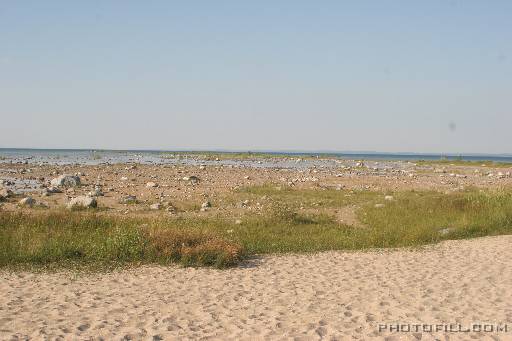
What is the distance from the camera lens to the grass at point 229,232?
14.0 meters

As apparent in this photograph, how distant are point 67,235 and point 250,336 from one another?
9.70 meters

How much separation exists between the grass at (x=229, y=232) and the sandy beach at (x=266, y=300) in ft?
3.25

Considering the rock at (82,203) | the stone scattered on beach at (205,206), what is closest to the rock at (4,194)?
the rock at (82,203)

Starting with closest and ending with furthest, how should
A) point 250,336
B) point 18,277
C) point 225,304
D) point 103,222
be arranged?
point 250,336, point 225,304, point 18,277, point 103,222

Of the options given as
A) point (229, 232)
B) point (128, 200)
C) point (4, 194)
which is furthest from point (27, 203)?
point (229, 232)

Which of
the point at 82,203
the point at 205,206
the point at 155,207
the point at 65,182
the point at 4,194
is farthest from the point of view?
the point at 65,182

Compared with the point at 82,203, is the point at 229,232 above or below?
below

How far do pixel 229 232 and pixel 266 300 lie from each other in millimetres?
7597

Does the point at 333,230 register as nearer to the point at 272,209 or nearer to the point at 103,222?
the point at 272,209

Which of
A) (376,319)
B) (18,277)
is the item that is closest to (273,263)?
(376,319)

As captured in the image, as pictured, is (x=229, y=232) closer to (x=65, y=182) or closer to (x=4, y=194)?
(x=4, y=194)

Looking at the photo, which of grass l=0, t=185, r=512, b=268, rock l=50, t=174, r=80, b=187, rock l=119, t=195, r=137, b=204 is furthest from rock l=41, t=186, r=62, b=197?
grass l=0, t=185, r=512, b=268

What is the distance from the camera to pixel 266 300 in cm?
1055

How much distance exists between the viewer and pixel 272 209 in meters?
21.1
